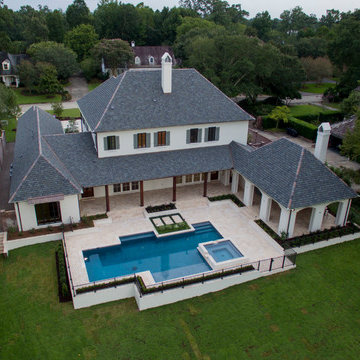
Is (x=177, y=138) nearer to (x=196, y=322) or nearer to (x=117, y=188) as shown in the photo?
(x=117, y=188)

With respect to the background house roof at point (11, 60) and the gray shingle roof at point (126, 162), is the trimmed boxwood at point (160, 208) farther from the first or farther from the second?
the background house roof at point (11, 60)

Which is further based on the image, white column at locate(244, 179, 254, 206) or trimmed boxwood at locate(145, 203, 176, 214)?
white column at locate(244, 179, 254, 206)

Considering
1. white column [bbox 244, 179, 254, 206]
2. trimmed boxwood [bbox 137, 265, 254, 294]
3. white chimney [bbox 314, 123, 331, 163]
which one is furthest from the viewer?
white column [bbox 244, 179, 254, 206]

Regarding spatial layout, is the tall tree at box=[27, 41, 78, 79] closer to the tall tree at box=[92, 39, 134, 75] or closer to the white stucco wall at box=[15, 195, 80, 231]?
the tall tree at box=[92, 39, 134, 75]

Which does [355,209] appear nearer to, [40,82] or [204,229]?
[204,229]

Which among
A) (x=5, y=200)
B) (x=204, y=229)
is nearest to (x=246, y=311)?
(x=204, y=229)

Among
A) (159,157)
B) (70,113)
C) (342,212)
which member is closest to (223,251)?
(159,157)

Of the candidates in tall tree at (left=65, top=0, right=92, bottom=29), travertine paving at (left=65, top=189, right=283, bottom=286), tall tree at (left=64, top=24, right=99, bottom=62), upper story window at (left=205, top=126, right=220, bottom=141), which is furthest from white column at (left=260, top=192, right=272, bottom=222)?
tall tree at (left=65, top=0, right=92, bottom=29)
